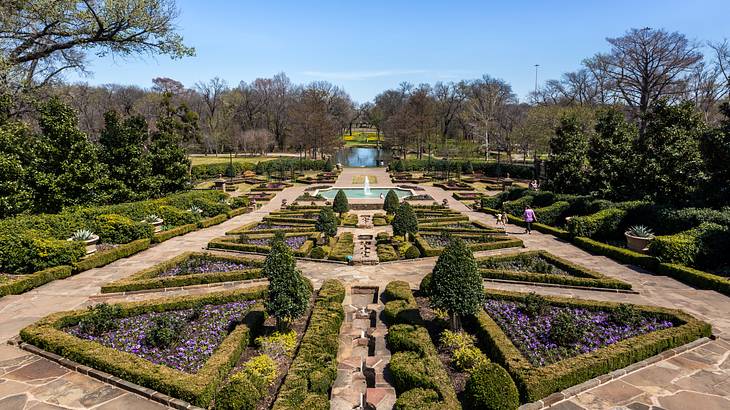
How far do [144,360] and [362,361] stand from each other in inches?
173

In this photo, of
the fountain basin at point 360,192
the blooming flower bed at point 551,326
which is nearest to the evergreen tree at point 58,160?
the blooming flower bed at point 551,326

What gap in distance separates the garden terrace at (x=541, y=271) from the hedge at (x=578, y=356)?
263 cm

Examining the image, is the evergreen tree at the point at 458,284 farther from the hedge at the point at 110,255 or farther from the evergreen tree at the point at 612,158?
the evergreen tree at the point at 612,158

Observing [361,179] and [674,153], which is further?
[361,179]

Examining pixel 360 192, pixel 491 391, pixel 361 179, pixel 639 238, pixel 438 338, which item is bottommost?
pixel 438 338

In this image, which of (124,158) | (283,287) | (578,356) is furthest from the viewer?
(124,158)

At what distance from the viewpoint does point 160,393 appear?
764 centimetres

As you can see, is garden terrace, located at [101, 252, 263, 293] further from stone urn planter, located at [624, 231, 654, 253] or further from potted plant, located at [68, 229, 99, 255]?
stone urn planter, located at [624, 231, 654, 253]

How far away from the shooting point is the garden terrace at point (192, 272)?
13.6 m

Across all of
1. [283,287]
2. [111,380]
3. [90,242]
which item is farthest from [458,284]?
[90,242]

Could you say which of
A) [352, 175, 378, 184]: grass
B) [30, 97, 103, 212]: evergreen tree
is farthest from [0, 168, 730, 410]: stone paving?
[352, 175, 378, 184]: grass

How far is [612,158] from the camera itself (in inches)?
917

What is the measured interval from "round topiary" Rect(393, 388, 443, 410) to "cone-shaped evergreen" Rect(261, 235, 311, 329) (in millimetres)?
3541

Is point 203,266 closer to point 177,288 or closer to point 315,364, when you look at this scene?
point 177,288
